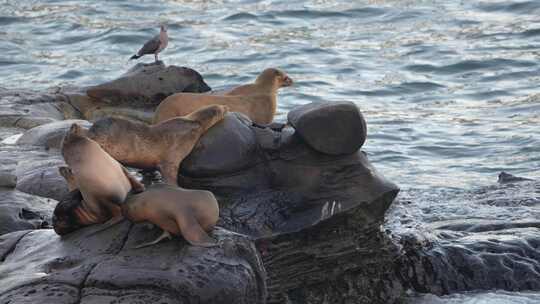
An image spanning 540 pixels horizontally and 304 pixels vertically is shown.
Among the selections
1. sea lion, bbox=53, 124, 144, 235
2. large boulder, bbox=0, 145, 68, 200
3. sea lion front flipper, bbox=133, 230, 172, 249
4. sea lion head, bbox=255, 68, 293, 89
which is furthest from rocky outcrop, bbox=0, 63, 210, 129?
sea lion front flipper, bbox=133, 230, 172, 249

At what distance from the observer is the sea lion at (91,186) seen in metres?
5.59

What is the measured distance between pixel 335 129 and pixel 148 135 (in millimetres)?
1218

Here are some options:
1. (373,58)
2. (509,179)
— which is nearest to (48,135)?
(509,179)

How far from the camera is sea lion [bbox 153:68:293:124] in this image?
7.83 metres

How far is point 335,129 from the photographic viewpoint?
6.55 meters

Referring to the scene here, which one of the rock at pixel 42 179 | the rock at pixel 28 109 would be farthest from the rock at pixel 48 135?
the rock at pixel 28 109

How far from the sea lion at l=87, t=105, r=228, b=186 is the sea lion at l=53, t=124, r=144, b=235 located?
0.91 meters

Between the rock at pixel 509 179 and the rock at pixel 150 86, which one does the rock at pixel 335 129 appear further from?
the rock at pixel 150 86

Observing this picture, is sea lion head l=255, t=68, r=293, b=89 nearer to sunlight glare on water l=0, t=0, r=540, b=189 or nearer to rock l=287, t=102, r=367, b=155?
sunlight glare on water l=0, t=0, r=540, b=189

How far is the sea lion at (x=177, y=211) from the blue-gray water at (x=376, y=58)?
12.0ft

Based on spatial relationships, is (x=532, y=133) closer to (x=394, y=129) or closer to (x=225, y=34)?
(x=394, y=129)

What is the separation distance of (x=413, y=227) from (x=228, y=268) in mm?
2804

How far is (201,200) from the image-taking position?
5.38 meters

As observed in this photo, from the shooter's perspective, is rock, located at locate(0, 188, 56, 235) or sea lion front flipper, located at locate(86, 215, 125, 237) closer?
sea lion front flipper, located at locate(86, 215, 125, 237)
